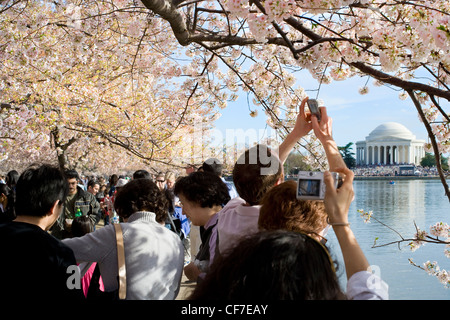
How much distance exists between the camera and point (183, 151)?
1343 centimetres

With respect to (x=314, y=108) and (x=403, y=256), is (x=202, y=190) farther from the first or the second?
(x=403, y=256)

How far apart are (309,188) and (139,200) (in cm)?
124

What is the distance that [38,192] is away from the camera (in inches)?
75.8

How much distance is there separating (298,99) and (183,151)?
8.06 meters

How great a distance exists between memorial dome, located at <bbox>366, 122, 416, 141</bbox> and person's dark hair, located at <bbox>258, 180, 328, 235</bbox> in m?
98.1

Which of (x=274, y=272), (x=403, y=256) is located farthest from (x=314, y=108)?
(x=403, y=256)

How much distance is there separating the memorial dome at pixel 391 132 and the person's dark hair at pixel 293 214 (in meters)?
98.1

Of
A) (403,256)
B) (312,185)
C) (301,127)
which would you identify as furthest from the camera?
(403,256)

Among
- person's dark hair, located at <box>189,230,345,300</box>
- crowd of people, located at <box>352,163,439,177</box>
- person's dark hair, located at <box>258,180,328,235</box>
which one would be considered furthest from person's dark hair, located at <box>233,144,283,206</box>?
crowd of people, located at <box>352,163,439,177</box>

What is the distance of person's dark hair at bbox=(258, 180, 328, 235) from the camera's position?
1.65m

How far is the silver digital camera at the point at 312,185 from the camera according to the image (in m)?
1.50

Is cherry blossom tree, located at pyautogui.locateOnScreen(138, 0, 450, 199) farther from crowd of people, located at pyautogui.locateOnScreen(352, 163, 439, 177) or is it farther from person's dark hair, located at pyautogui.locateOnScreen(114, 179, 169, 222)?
crowd of people, located at pyautogui.locateOnScreen(352, 163, 439, 177)

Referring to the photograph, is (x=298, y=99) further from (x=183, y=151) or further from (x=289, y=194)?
(x=183, y=151)
